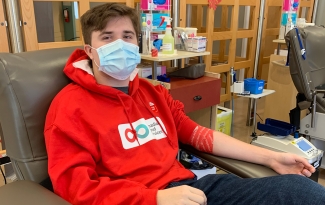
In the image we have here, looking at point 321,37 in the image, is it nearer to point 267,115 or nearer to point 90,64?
point 267,115

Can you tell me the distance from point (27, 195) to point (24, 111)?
0.92 ft

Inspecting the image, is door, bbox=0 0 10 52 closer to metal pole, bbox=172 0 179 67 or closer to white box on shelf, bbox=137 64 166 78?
white box on shelf, bbox=137 64 166 78

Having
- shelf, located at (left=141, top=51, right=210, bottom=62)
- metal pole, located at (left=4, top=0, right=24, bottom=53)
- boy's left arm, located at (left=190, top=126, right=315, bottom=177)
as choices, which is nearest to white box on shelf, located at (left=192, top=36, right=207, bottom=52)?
shelf, located at (left=141, top=51, right=210, bottom=62)

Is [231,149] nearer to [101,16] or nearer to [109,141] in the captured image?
[109,141]

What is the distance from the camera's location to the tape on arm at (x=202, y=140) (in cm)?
122

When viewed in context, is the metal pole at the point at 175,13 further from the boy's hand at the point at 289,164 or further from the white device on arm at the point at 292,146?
the boy's hand at the point at 289,164

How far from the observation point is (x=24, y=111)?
1.00 metres

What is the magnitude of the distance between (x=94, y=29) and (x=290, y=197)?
0.85 metres

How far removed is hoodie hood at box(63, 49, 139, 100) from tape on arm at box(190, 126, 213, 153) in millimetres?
306

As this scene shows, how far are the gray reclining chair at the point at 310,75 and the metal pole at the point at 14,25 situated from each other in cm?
164

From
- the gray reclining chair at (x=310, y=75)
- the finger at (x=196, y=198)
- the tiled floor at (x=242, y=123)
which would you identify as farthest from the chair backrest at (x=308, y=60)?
the finger at (x=196, y=198)

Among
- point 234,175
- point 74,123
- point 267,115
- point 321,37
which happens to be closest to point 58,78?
point 74,123

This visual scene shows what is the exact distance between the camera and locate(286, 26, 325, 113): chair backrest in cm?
195

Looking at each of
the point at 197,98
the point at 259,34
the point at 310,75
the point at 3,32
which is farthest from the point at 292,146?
the point at 3,32
